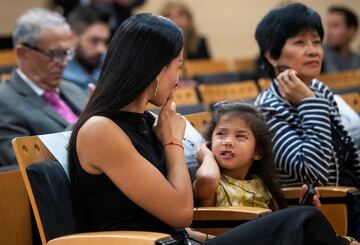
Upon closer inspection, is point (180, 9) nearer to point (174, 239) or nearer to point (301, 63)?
point (301, 63)

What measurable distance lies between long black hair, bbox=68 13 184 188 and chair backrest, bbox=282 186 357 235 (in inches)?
32.7

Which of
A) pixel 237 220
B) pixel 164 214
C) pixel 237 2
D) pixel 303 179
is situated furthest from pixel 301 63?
pixel 237 2

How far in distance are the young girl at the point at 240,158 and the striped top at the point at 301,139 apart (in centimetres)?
14

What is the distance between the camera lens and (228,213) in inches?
98.1

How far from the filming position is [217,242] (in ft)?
7.03

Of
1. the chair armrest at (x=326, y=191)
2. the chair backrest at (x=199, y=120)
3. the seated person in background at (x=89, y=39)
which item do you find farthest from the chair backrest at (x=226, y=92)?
the chair armrest at (x=326, y=191)

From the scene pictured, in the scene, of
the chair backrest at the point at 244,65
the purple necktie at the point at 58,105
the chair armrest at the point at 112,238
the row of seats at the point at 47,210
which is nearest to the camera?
the chair armrest at the point at 112,238

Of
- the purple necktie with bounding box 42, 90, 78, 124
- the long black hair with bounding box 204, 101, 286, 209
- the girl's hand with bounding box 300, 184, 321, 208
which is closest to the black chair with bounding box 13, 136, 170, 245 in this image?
the long black hair with bounding box 204, 101, 286, 209

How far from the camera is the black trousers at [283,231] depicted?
83.8 inches

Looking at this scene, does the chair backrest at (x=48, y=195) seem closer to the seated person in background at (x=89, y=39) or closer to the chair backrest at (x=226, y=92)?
the chair backrest at (x=226, y=92)

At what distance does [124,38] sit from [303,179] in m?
1.02

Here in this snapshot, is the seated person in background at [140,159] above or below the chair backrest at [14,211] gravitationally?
above

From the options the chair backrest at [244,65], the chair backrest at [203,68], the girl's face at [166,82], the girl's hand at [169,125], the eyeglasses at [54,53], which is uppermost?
the girl's face at [166,82]

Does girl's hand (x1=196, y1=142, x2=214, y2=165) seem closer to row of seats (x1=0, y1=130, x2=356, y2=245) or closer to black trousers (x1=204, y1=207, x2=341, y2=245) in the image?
row of seats (x1=0, y1=130, x2=356, y2=245)
